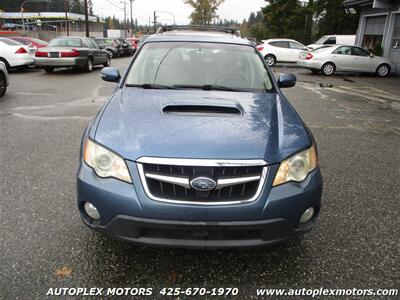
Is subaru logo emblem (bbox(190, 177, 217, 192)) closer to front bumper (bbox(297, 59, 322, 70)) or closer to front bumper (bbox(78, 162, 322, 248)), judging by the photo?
front bumper (bbox(78, 162, 322, 248))

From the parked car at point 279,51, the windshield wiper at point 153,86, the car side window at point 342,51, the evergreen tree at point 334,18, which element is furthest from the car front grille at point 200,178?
the evergreen tree at point 334,18

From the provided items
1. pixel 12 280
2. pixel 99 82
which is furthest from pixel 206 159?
pixel 99 82

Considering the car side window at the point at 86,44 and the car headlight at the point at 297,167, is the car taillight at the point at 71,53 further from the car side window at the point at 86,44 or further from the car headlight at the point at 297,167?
the car headlight at the point at 297,167

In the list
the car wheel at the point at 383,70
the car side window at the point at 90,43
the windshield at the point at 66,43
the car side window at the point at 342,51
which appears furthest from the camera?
the car wheel at the point at 383,70

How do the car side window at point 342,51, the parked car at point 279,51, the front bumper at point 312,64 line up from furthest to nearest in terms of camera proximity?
the parked car at point 279,51 → the front bumper at point 312,64 → the car side window at point 342,51

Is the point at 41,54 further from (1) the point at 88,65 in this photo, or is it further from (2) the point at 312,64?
(2) the point at 312,64

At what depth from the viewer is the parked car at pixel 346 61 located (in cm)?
1677

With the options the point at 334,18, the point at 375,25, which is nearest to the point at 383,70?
the point at 375,25

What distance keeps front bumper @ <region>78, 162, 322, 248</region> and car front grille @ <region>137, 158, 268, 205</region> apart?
1.8 inches

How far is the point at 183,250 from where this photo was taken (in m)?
Answer: 2.75

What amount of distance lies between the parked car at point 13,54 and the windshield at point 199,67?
39.3 ft

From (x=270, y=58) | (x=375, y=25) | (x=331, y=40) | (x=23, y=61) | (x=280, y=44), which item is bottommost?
(x=23, y=61)

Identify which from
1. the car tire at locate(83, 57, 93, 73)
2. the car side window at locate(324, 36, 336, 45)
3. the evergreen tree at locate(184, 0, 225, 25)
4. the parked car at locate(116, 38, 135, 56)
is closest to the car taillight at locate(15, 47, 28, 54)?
the car tire at locate(83, 57, 93, 73)

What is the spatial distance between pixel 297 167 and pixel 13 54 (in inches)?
562
